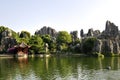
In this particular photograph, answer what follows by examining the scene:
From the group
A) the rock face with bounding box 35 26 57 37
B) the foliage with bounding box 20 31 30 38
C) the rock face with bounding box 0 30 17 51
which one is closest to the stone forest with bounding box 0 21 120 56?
the rock face with bounding box 0 30 17 51

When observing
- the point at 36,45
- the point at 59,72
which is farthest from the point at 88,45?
the point at 59,72

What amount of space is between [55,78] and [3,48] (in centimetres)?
9677

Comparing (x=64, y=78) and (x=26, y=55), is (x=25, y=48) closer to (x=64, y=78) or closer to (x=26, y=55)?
(x=26, y=55)

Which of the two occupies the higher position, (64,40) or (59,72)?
(64,40)

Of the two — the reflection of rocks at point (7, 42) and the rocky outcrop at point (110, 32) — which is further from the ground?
the rocky outcrop at point (110, 32)

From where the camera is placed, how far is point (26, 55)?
132 meters

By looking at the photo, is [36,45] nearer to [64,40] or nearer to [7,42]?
[7,42]

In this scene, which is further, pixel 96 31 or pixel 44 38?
pixel 96 31

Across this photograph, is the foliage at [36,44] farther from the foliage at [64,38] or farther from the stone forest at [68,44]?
the foliage at [64,38]

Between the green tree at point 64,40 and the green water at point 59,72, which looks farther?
the green tree at point 64,40

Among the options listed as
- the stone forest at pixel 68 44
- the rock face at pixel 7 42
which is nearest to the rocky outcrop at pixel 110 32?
the stone forest at pixel 68 44

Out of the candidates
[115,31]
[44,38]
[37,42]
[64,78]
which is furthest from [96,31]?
[64,78]

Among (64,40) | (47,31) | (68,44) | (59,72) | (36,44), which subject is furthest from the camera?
(47,31)

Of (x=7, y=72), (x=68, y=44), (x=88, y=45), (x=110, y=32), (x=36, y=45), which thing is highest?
(x=110, y=32)
